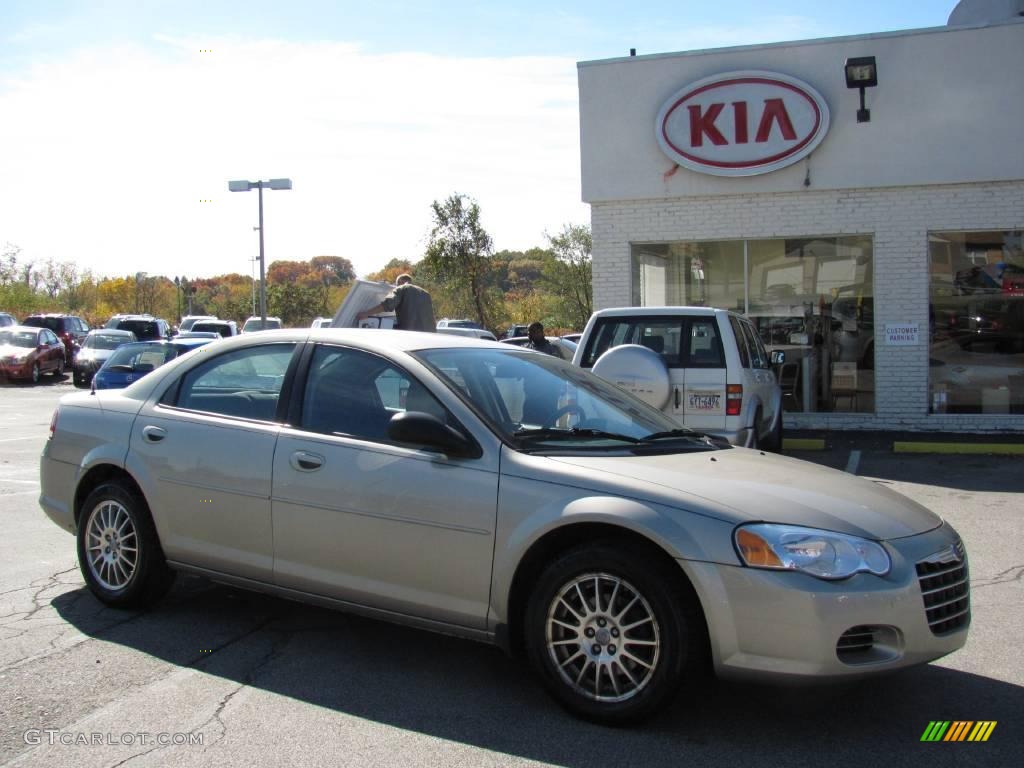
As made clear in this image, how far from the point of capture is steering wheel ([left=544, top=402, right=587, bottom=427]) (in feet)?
15.4

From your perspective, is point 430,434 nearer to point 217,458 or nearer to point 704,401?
point 217,458

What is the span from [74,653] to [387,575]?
5.39 feet

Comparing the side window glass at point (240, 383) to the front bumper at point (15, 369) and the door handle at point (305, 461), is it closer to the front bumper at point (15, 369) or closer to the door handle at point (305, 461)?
the door handle at point (305, 461)

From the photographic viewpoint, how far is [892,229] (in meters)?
14.1

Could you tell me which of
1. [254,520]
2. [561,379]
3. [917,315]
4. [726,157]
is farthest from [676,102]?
[254,520]

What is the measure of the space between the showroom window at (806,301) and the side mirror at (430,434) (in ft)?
36.0

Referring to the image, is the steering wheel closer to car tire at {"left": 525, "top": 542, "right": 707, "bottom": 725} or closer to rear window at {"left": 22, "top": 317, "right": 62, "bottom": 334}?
car tire at {"left": 525, "top": 542, "right": 707, "bottom": 725}

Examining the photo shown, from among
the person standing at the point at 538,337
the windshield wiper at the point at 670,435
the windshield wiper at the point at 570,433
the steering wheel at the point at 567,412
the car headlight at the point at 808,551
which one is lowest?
the car headlight at the point at 808,551

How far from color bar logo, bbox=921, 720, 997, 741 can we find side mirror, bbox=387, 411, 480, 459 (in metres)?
2.12

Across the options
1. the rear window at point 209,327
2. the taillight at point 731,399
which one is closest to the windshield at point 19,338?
the rear window at point 209,327

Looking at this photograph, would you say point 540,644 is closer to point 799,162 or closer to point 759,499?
point 759,499

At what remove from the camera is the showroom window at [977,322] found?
14.0 m

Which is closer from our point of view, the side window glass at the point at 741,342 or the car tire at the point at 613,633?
the car tire at the point at 613,633

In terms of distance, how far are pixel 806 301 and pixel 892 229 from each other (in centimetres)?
156
